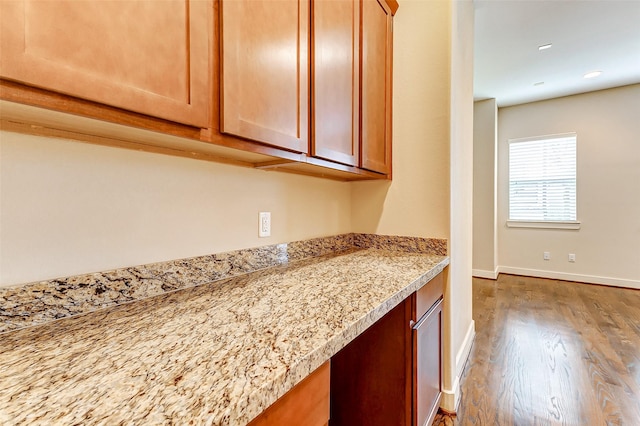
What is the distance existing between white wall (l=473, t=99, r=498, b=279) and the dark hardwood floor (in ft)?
2.97

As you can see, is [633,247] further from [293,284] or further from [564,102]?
[293,284]

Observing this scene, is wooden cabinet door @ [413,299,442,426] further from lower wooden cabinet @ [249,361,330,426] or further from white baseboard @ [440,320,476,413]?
lower wooden cabinet @ [249,361,330,426]

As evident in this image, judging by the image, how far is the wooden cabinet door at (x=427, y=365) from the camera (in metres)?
1.19

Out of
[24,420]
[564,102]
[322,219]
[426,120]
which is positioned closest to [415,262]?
[322,219]

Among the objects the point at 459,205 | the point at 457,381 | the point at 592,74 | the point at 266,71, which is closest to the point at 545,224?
the point at 592,74

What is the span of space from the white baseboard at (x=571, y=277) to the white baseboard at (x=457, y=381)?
286cm

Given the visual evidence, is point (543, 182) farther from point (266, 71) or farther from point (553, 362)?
point (266, 71)

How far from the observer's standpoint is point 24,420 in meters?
0.38

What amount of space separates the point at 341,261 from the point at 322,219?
355 millimetres

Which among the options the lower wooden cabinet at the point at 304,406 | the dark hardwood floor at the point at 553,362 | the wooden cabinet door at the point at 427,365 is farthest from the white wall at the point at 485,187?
the lower wooden cabinet at the point at 304,406

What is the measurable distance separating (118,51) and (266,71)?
1.38ft

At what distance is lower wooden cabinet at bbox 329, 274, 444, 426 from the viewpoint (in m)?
1.17

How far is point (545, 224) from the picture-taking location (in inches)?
171

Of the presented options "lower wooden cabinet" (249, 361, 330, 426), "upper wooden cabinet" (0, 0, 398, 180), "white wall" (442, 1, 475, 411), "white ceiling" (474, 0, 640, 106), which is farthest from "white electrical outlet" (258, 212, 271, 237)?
"white ceiling" (474, 0, 640, 106)
